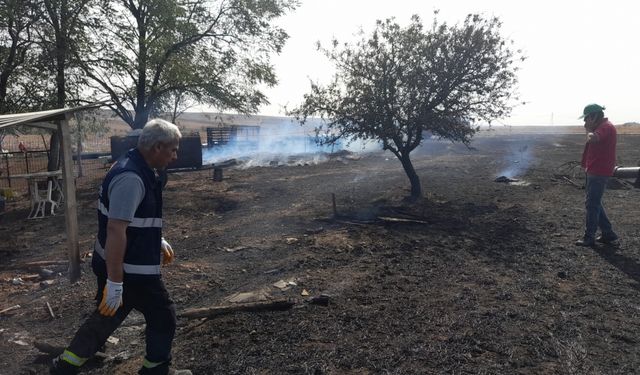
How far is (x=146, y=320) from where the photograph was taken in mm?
2807

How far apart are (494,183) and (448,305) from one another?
10.1 metres

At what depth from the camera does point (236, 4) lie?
15562 millimetres

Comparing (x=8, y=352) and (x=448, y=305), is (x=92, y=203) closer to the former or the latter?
(x=8, y=352)

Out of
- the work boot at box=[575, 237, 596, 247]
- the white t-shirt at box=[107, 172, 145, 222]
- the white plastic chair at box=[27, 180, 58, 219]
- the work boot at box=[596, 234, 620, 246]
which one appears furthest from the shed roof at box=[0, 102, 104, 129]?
the work boot at box=[596, 234, 620, 246]

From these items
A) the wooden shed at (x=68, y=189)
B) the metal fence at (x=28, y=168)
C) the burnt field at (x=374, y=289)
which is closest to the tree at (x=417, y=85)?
the burnt field at (x=374, y=289)

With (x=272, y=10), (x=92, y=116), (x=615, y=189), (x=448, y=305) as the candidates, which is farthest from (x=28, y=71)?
(x=615, y=189)

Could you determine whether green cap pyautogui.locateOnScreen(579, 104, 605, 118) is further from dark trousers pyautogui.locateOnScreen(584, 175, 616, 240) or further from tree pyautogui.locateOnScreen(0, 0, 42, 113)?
tree pyautogui.locateOnScreen(0, 0, 42, 113)

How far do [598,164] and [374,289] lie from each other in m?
4.13

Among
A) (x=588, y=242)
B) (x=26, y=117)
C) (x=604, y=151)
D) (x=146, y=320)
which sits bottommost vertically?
(x=588, y=242)

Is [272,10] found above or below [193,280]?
above

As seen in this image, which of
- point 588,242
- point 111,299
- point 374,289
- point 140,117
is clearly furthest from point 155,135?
point 140,117

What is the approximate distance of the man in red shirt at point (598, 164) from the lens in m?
6.32

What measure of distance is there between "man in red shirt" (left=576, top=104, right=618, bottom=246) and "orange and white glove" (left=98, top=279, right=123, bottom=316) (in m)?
6.54

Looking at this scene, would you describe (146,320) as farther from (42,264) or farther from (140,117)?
(140,117)
